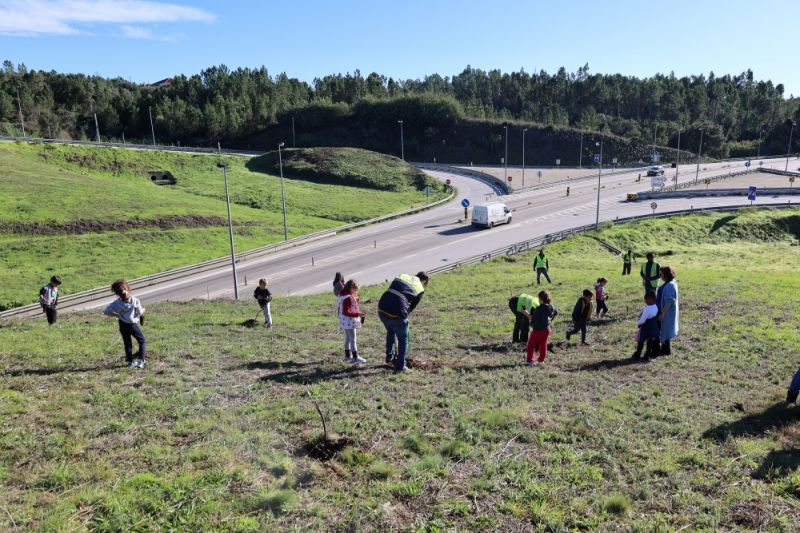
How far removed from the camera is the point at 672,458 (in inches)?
292

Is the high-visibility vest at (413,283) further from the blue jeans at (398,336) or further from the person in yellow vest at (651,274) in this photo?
the person in yellow vest at (651,274)

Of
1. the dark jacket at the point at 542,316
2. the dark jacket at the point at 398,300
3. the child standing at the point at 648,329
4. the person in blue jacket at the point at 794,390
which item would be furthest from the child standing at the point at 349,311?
the person in blue jacket at the point at 794,390

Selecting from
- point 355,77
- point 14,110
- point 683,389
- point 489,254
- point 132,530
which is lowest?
point 489,254

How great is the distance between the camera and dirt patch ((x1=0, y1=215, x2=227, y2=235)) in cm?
4141

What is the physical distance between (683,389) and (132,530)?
9.64 metres

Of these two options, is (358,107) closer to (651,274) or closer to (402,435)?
(651,274)

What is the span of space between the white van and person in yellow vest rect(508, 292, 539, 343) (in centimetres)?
3327

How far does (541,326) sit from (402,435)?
16.3ft

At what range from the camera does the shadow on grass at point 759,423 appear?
8180 mm

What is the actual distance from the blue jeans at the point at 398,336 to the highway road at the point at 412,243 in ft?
69.4

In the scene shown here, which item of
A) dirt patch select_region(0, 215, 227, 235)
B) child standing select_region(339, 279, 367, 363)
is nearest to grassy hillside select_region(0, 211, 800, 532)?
child standing select_region(339, 279, 367, 363)

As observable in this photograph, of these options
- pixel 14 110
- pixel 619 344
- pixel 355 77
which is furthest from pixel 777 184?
pixel 14 110

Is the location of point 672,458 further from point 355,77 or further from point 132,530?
point 355,77

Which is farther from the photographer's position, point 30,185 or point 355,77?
point 355,77
